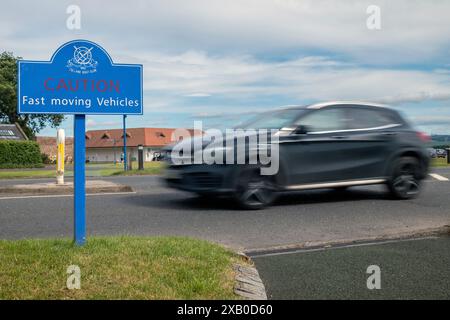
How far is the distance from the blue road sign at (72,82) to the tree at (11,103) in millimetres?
47004

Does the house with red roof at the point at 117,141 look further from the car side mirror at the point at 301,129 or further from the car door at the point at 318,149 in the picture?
the car side mirror at the point at 301,129

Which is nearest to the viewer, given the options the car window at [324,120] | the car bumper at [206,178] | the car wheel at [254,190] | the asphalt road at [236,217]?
the asphalt road at [236,217]

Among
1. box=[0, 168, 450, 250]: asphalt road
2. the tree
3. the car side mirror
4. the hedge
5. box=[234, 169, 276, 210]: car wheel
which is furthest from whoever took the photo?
the tree

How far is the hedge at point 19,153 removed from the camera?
35125 millimetres

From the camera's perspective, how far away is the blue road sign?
178 inches

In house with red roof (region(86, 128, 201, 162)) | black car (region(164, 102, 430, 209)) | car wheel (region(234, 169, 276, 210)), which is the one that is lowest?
car wheel (region(234, 169, 276, 210))

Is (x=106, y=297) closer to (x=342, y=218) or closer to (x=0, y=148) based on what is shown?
(x=342, y=218)

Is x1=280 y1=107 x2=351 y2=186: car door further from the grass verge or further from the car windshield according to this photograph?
the grass verge

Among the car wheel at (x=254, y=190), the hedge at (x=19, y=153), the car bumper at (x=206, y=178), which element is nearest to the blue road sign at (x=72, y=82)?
the car bumper at (x=206, y=178)

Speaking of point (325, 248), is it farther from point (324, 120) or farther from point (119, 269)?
point (324, 120)

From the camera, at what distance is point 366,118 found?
880 cm

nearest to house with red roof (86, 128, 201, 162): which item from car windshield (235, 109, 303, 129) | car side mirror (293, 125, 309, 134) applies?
car windshield (235, 109, 303, 129)

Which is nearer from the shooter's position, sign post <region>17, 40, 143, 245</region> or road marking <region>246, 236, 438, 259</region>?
sign post <region>17, 40, 143, 245</region>

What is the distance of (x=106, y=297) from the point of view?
11.4ft
